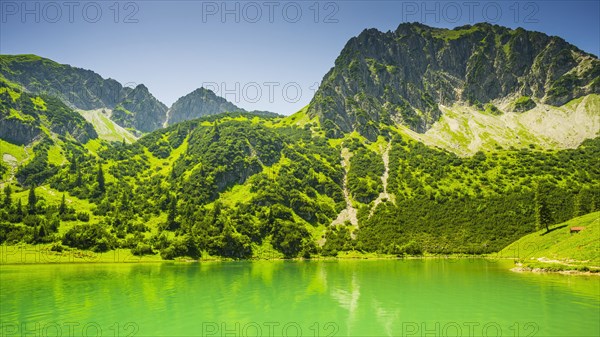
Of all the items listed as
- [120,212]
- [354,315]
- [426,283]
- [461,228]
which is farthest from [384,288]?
[120,212]

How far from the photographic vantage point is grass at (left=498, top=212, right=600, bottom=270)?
83.2 m

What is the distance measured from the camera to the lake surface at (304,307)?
3750 centimetres

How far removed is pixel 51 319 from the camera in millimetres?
41562

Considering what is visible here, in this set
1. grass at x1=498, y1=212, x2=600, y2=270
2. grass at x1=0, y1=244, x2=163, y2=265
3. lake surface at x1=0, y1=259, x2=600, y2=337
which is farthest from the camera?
grass at x1=0, y1=244, x2=163, y2=265

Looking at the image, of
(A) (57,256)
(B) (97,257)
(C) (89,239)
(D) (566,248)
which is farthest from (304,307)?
(C) (89,239)

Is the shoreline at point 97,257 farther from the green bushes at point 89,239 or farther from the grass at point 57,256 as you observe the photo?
the green bushes at point 89,239

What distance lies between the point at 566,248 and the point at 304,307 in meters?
81.3

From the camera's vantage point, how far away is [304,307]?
4962 centimetres

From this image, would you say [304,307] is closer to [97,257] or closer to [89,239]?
[97,257]

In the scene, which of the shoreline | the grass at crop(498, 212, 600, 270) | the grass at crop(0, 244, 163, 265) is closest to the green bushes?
the grass at crop(0, 244, 163, 265)

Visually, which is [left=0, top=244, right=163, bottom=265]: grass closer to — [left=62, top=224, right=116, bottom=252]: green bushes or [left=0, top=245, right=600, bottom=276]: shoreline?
[left=0, top=245, right=600, bottom=276]: shoreline

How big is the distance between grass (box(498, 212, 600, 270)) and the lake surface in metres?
12.9

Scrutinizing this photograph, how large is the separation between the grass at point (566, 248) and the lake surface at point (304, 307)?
42.3ft

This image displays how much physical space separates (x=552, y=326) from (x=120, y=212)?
18614cm
